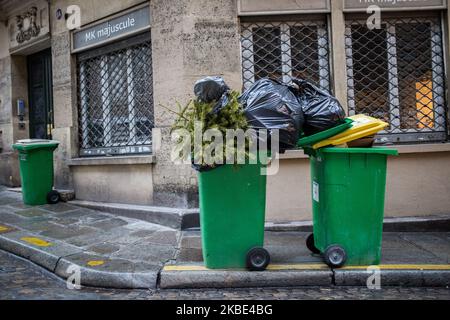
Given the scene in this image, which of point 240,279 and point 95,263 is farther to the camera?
point 95,263

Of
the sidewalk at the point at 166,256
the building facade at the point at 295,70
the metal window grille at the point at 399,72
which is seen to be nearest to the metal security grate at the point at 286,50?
the building facade at the point at 295,70

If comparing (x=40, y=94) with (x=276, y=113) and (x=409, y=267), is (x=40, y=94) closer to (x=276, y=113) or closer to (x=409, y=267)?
(x=276, y=113)

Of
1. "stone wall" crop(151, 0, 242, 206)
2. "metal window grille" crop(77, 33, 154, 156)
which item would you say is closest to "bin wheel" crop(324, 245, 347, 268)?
"stone wall" crop(151, 0, 242, 206)

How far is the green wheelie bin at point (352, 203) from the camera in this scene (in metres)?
3.87

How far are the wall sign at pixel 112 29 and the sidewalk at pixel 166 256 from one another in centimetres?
308

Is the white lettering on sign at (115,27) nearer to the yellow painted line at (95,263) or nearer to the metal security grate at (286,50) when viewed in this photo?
the metal security grate at (286,50)

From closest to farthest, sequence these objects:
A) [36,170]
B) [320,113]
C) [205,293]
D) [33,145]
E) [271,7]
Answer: [205,293] < [320,113] < [271,7] < [33,145] < [36,170]

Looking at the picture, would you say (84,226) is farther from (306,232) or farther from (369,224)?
(369,224)

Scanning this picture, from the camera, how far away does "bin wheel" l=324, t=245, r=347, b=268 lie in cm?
388

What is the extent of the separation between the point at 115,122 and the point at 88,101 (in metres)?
0.90

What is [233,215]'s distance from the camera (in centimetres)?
381

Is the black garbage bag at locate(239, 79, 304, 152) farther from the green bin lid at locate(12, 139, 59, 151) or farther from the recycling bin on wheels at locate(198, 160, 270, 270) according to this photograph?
the green bin lid at locate(12, 139, 59, 151)

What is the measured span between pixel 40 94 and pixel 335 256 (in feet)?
25.3

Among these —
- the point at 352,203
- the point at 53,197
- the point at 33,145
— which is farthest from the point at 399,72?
the point at 53,197
